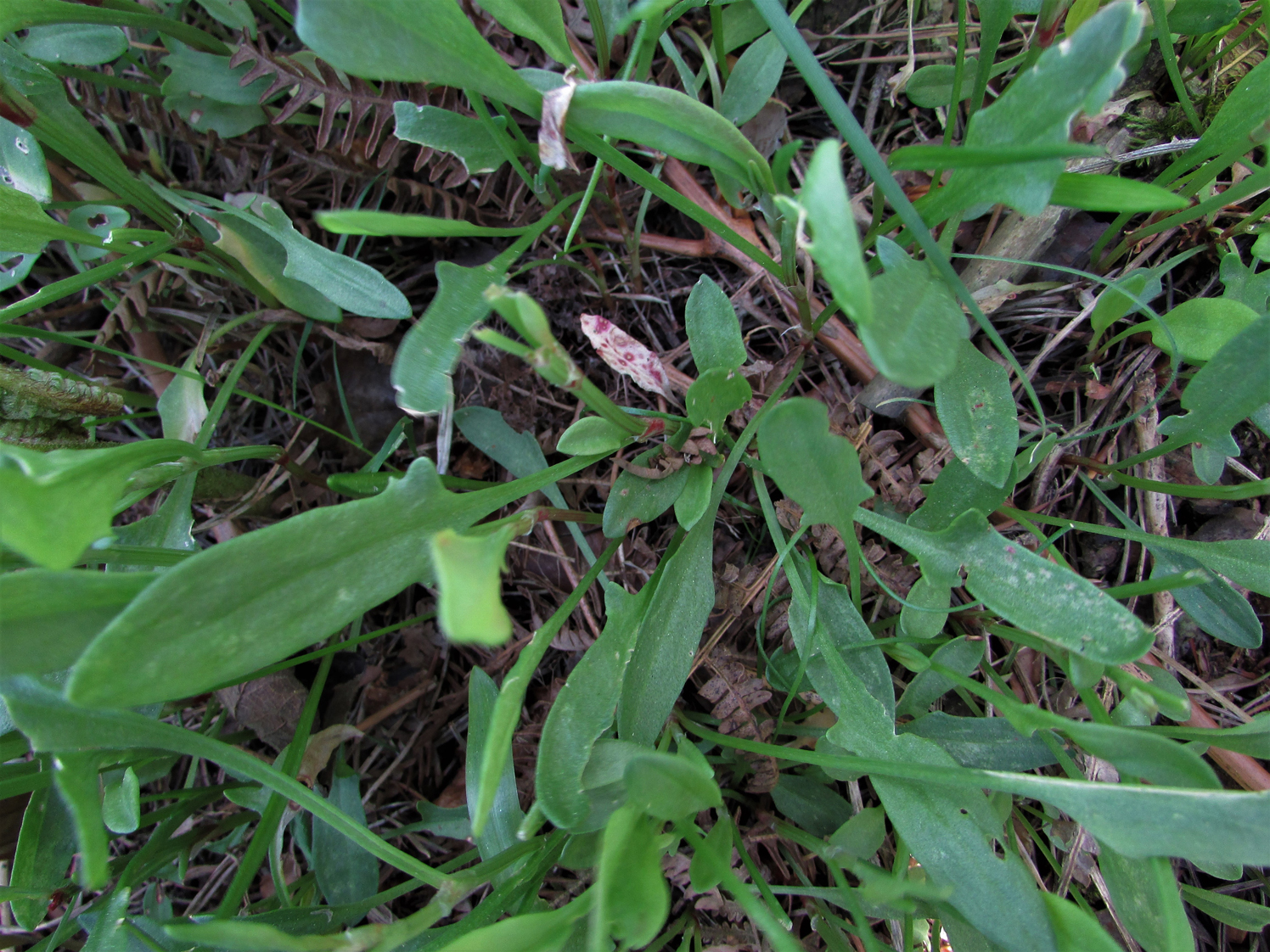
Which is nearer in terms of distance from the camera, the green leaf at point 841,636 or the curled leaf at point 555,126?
the curled leaf at point 555,126

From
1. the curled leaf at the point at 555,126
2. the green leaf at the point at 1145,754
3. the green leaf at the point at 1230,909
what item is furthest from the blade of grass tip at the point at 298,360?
the green leaf at the point at 1230,909

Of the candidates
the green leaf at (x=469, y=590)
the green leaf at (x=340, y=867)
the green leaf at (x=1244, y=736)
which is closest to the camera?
the green leaf at (x=469, y=590)

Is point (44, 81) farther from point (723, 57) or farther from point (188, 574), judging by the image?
point (723, 57)

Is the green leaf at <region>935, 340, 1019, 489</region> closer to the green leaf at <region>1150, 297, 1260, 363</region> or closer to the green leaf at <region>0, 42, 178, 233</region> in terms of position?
the green leaf at <region>1150, 297, 1260, 363</region>

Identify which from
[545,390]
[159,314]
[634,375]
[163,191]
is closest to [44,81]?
[163,191]

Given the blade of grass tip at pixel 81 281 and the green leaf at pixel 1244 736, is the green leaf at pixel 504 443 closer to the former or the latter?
the blade of grass tip at pixel 81 281

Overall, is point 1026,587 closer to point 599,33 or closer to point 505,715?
point 505,715

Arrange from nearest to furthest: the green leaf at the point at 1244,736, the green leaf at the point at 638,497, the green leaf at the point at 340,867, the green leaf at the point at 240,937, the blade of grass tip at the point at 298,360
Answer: the green leaf at the point at 240,937 → the green leaf at the point at 1244,736 → the green leaf at the point at 638,497 → the green leaf at the point at 340,867 → the blade of grass tip at the point at 298,360
